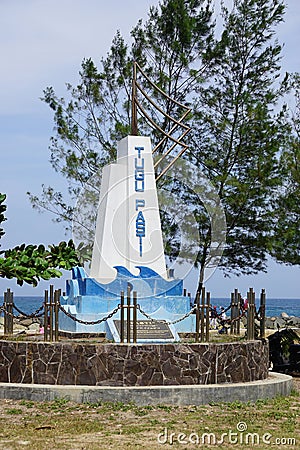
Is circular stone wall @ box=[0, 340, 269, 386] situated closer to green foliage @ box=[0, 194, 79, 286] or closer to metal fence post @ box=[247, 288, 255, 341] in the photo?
metal fence post @ box=[247, 288, 255, 341]

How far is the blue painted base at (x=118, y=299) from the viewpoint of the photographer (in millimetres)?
12797

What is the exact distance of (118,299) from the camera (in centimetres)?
1295

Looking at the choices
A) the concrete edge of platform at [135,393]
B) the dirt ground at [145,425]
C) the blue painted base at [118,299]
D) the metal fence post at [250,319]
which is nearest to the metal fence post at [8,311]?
the blue painted base at [118,299]

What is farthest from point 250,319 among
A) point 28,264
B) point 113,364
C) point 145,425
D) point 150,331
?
point 28,264

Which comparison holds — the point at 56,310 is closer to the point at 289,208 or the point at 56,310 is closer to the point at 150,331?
the point at 150,331

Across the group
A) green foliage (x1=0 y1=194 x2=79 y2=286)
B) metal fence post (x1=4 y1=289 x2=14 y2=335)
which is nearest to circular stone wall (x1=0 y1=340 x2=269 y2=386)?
metal fence post (x1=4 y1=289 x2=14 y2=335)

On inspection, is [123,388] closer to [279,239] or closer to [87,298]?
[87,298]

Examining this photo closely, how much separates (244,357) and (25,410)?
3.28 m

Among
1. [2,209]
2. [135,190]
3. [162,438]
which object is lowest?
[162,438]

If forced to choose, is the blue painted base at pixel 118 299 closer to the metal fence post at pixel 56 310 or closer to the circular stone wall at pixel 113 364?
the metal fence post at pixel 56 310

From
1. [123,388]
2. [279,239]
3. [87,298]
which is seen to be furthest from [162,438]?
[279,239]

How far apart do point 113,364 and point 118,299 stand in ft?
8.05

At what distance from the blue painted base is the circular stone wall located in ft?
5.98

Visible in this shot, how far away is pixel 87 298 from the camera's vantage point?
12922 mm
